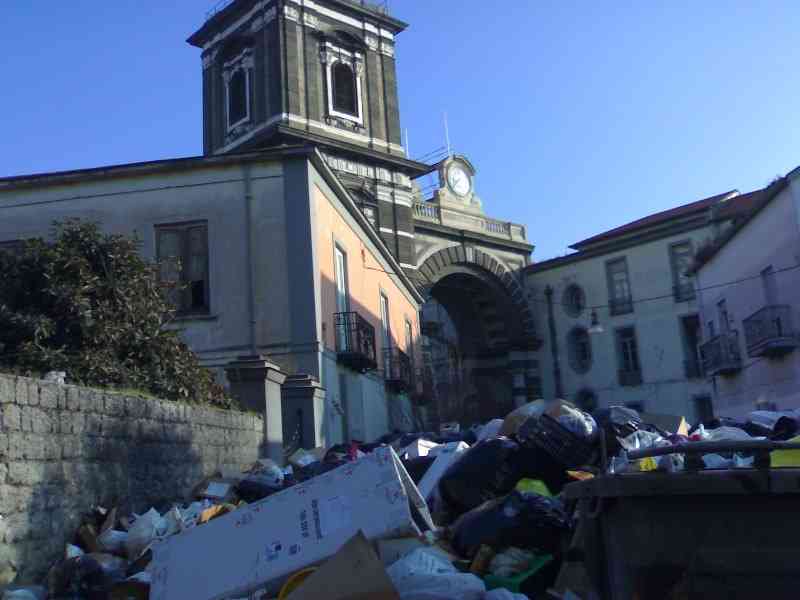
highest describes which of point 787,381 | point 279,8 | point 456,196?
point 279,8

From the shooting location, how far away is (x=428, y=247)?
121ft

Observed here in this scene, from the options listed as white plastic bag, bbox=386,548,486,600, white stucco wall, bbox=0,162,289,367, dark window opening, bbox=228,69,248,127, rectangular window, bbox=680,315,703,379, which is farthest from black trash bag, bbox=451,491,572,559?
rectangular window, bbox=680,315,703,379

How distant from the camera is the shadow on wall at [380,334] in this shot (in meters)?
16.6

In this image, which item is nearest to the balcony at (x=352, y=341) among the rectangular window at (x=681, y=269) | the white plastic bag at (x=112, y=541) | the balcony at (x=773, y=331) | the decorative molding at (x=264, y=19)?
the white plastic bag at (x=112, y=541)

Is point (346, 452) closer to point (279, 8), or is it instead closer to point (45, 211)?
point (45, 211)

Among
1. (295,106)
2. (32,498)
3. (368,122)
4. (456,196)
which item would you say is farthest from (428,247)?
(32,498)

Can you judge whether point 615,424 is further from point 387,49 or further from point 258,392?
point 387,49

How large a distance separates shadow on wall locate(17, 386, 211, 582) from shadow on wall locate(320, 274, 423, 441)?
786cm

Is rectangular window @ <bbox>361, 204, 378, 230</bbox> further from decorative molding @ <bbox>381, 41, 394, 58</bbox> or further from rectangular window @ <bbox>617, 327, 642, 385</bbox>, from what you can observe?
rectangular window @ <bbox>617, 327, 642, 385</bbox>

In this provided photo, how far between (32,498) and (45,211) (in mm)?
11679

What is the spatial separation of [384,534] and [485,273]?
35561 millimetres

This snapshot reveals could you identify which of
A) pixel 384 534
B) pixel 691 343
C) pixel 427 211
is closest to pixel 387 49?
pixel 427 211

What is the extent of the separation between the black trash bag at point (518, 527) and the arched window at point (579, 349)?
35.5m

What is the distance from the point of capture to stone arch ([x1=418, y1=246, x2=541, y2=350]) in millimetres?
37031
